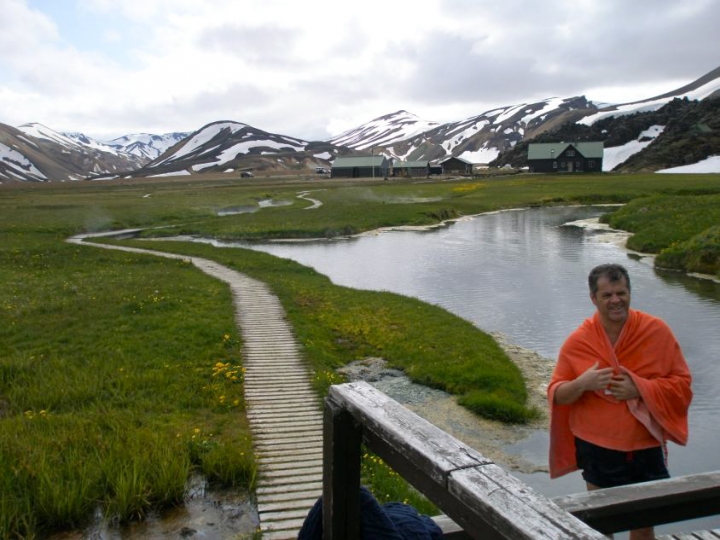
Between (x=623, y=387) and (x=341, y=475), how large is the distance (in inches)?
127

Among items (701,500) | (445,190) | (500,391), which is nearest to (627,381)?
(701,500)

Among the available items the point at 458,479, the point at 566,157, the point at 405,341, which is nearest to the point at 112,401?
the point at 405,341

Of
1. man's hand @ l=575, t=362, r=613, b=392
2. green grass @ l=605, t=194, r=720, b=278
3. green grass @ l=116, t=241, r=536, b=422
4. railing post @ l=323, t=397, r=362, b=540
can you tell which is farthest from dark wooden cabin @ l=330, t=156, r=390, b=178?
railing post @ l=323, t=397, r=362, b=540

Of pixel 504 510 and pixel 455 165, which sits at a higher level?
pixel 455 165

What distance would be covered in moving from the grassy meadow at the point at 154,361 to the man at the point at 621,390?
4401 mm

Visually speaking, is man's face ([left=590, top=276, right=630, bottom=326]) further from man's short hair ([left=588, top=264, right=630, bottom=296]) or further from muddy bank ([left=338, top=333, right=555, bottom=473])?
muddy bank ([left=338, top=333, right=555, bottom=473])

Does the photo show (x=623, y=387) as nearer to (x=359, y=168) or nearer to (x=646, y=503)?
(x=646, y=503)

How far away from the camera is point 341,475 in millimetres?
3471

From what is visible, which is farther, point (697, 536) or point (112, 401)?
point (112, 401)

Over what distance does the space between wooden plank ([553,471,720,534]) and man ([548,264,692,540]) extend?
0.68m

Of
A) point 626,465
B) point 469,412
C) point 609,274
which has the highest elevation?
point 609,274

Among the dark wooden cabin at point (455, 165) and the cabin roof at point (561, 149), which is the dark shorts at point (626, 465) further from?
the dark wooden cabin at point (455, 165)

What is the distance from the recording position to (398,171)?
181 metres

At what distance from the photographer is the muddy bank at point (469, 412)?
43.0ft
